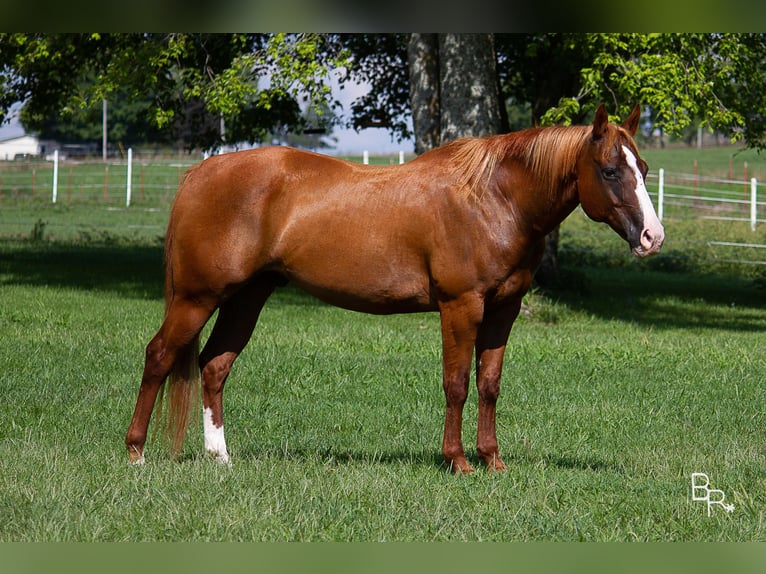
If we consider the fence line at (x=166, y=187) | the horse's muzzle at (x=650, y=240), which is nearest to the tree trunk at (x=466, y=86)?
the horse's muzzle at (x=650, y=240)

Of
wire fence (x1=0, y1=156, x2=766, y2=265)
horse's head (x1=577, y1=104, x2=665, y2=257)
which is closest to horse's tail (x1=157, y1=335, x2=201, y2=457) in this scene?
horse's head (x1=577, y1=104, x2=665, y2=257)

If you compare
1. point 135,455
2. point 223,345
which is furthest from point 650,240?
point 135,455

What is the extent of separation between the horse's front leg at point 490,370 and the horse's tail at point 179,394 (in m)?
1.79

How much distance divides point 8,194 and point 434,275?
36026 mm

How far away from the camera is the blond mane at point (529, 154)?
590 centimetres

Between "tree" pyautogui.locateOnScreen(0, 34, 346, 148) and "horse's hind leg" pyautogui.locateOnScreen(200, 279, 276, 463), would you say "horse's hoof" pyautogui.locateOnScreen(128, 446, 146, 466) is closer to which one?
"horse's hind leg" pyautogui.locateOnScreen(200, 279, 276, 463)

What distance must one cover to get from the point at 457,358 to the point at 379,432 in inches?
62.7

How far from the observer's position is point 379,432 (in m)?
7.39

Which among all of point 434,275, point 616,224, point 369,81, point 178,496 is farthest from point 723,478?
point 369,81

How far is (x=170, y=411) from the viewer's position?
6.33 metres

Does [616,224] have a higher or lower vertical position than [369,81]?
lower

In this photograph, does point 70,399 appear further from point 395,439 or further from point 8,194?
point 8,194

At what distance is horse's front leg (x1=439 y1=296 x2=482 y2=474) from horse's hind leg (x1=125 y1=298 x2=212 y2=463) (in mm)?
1503

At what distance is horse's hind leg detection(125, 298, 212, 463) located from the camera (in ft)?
20.5
